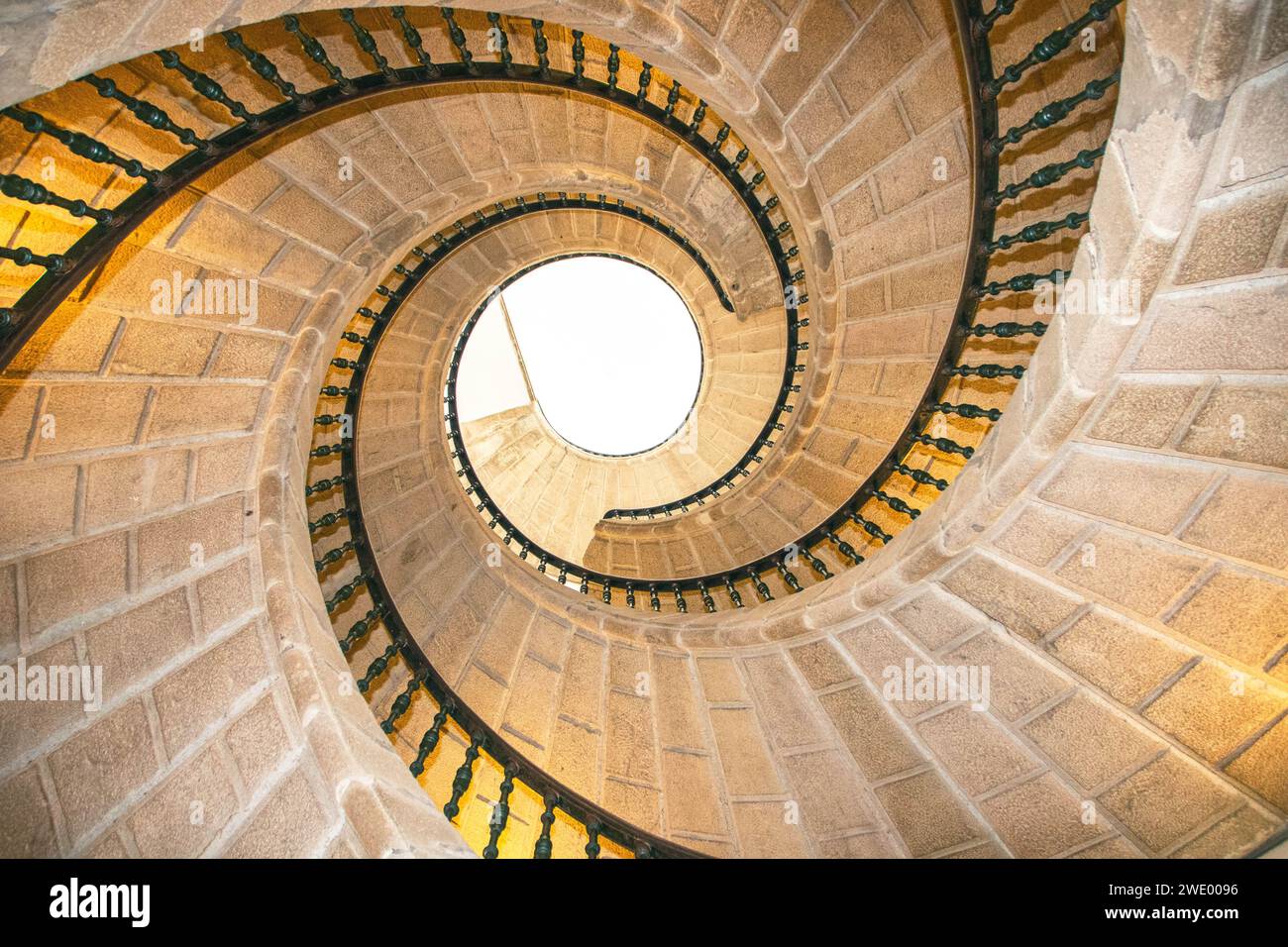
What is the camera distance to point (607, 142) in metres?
4.09

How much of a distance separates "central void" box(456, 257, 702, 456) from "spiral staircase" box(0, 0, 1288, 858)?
505cm

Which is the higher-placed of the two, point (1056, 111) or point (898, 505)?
point (1056, 111)

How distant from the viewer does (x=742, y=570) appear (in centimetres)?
458

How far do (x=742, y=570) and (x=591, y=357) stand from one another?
28.7 ft

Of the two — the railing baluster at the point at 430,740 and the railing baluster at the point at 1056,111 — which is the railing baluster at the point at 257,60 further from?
the railing baluster at the point at 430,740

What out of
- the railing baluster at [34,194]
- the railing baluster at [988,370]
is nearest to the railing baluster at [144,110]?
the railing baluster at [34,194]

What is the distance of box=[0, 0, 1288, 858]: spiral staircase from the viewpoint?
171 cm

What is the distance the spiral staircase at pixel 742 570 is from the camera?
1705 millimetres

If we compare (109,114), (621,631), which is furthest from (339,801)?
(109,114)

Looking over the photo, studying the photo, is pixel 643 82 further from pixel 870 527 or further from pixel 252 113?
pixel 870 527

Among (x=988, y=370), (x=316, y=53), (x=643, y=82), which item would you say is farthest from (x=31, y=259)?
(x=988, y=370)

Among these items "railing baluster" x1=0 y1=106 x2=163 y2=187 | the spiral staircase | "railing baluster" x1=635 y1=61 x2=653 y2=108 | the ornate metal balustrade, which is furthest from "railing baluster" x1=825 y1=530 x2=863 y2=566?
"railing baluster" x1=0 y1=106 x2=163 y2=187

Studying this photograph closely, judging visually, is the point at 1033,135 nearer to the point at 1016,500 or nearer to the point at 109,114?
the point at 1016,500

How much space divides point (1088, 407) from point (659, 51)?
103 inches
